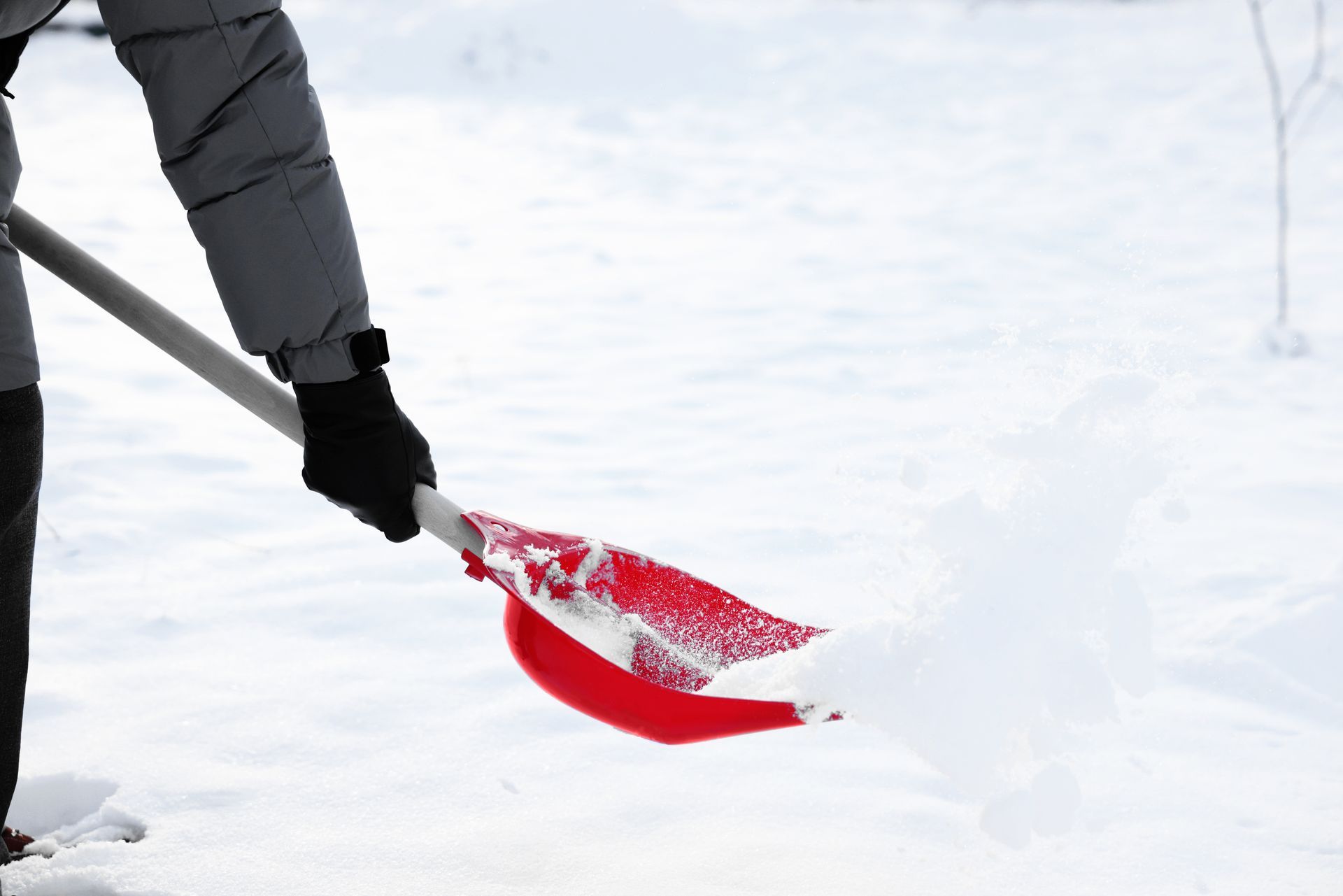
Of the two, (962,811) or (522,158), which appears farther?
(522,158)

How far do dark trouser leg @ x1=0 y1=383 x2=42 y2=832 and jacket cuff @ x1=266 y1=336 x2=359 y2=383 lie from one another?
0.84ft

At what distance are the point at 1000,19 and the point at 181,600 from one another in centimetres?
1033

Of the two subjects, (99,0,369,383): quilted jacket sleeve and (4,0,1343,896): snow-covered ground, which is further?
(4,0,1343,896): snow-covered ground

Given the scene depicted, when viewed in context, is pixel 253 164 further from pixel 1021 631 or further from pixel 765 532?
pixel 765 532

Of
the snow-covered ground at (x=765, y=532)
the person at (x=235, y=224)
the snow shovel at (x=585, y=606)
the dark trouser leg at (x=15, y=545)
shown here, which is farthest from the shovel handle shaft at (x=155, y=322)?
the snow-covered ground at (x=765, y=532)

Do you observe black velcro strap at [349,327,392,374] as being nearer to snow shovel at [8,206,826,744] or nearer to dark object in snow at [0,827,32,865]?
snow shovel at [8,206,826,744]

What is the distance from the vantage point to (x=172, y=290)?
4359 millimetres

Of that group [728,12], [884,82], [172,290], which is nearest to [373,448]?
[172,290]

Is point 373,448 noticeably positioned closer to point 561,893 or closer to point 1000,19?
point 561,893

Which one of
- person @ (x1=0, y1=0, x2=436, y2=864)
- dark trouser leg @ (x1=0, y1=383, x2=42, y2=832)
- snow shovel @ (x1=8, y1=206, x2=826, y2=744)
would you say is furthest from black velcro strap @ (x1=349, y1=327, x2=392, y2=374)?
dark trouser leg @ (x1=0, y1=383, x2=42, y2=832)

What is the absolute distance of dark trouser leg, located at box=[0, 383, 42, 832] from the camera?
3.80 feet

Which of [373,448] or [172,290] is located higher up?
[373,448]

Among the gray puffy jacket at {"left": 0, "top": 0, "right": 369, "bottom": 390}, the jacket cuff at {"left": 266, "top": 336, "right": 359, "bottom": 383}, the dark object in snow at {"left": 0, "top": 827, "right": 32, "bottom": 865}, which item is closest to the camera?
the gray puffy jacket at {"left": 0, "top": 0, "right": 369, "bottom": 390}

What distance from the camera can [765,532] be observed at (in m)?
2.61
